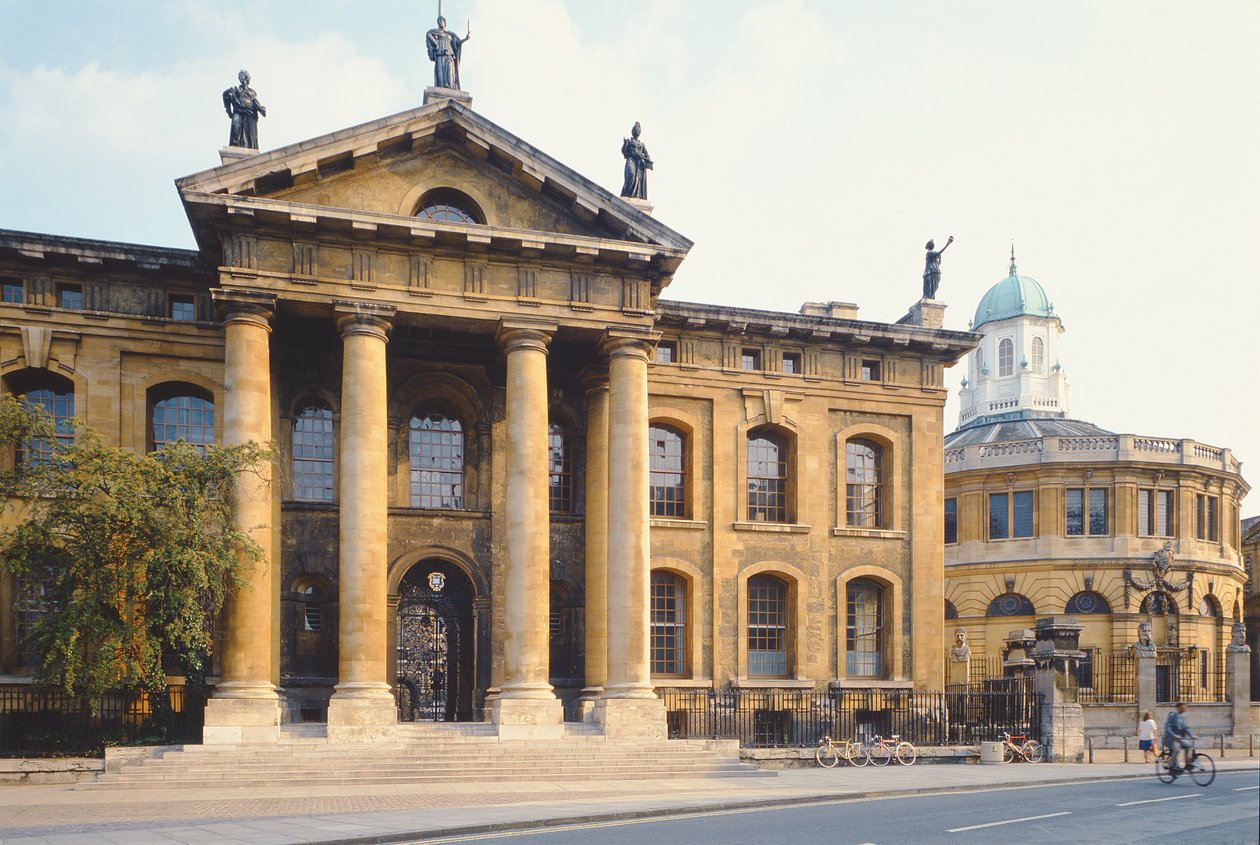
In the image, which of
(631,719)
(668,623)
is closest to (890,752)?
(631,719)

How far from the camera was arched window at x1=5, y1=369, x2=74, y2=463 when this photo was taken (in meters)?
30.2

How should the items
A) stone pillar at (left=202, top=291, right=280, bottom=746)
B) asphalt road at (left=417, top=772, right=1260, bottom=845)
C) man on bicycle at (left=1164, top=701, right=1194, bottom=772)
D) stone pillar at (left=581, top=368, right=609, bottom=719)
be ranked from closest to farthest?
1. asphalt road at (left=417, top=772, right=1260, bottom=845)
2. man on bicycle at (left=1164, top=701, right=1194, bottom=772)
3. stone pillar at (left=202, top=291, right=280, bottom=746)
4. stone pillar at (left=581, top=368, right=609, bottom=719)

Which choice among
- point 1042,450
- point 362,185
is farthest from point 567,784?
point 1042,450

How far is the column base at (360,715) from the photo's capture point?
26.4 metres

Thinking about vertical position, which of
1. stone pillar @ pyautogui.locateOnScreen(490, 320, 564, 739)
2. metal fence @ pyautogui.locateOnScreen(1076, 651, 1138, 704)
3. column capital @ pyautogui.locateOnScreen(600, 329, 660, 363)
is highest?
column capital @ pyautogui.locateOnScreen(600, 329, 660, 363)

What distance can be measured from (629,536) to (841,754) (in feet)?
24.1

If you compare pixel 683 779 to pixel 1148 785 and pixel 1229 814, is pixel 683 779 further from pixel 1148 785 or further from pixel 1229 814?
pixel 1229 814

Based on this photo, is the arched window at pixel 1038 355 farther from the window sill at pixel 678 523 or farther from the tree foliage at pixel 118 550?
the tree foliage at pixel 118 550

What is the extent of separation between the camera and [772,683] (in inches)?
1364

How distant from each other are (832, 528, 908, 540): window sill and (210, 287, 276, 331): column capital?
17.2 metres

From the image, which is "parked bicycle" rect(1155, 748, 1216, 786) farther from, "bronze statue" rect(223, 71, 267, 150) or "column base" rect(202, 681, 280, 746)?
"bronze statue" rect(223, 71, 267, 150)

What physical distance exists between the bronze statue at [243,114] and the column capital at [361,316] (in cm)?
433

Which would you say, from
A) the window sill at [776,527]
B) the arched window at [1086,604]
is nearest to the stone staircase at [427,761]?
the window sill at [776,527]

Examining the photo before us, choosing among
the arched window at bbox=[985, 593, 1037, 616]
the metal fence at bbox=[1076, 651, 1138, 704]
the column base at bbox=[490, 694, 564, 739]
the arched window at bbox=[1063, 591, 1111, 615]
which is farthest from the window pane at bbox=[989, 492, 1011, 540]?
the column base at bbox=[490, 694, 564, 739]
